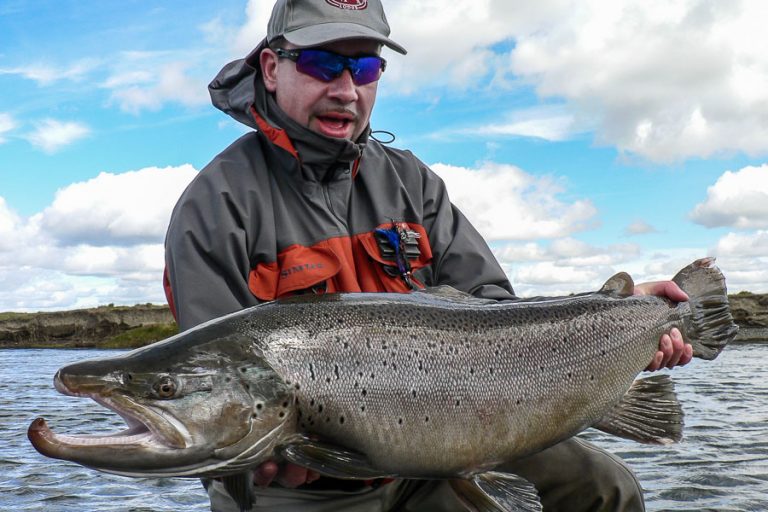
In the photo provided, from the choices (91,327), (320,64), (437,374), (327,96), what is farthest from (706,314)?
(91,327)

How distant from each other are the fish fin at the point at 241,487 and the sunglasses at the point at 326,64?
2.09 metres

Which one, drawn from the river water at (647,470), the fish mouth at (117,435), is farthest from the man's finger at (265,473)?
the river water at (647,470)

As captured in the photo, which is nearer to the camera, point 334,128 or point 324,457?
point 324,457

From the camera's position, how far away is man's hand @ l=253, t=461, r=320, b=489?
10.4ft

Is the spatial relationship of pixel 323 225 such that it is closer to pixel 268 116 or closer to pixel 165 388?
pixel 268 116

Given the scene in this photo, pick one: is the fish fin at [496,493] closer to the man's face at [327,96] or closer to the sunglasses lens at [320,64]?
the man's face at [327,96]

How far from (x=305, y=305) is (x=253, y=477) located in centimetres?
76

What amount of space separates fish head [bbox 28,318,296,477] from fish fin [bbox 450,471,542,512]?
907 millimetres

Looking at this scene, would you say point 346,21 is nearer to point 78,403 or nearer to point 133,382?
point 133,382

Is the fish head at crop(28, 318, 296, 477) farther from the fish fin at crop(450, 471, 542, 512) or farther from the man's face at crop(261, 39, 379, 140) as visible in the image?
the man's face at crop(261, 39, 379, 140)

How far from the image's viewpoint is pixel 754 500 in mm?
6113

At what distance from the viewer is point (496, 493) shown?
349cm

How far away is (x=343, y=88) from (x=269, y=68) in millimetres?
501

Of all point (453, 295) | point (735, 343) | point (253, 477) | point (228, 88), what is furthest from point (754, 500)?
point (735, 343)
